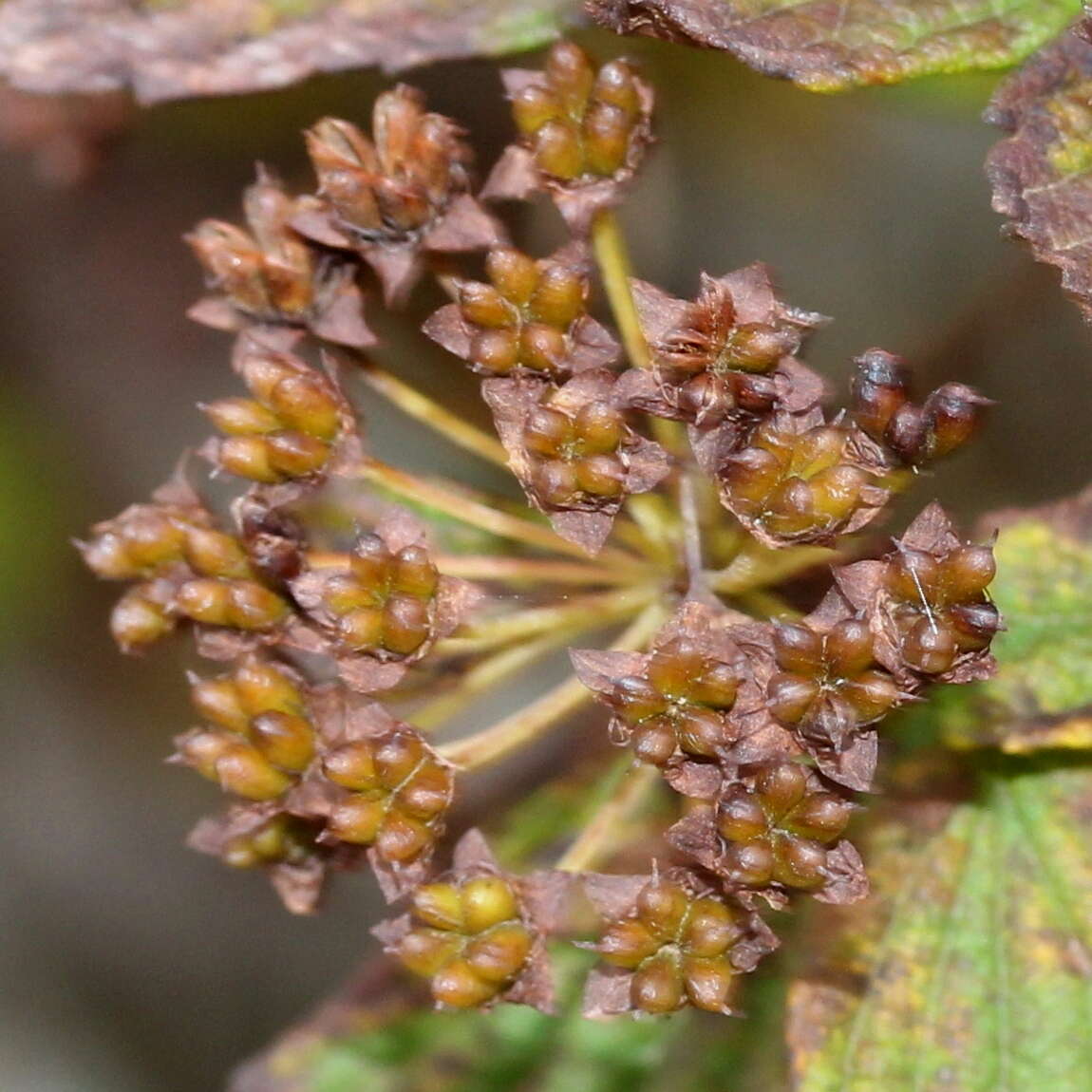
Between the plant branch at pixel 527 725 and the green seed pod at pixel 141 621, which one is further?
the green seed pod at pixel 141 621

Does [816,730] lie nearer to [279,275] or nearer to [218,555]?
[218,555]

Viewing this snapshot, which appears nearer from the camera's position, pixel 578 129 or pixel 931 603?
pixel 931 603

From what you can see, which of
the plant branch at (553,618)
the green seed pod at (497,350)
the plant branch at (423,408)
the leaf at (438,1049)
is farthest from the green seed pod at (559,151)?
the leaf at (438,1049)

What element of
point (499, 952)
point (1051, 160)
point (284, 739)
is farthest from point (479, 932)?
point (1051, 160)

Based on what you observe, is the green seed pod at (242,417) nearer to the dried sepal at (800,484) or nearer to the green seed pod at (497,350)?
the green seed pod at (497,350)

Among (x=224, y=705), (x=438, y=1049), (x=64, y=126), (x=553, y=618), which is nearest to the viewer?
(x=224, y=705)

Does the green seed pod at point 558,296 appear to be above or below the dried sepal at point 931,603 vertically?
above
